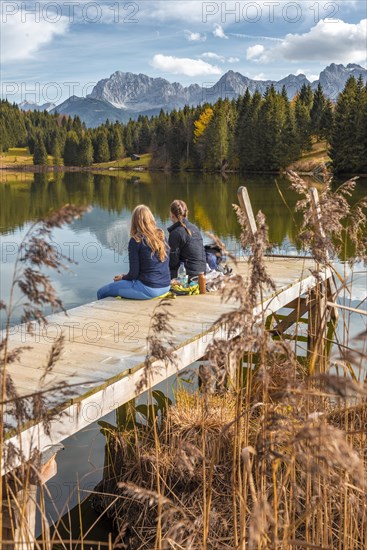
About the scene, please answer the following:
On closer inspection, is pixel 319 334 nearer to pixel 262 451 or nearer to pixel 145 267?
pixel 262 451

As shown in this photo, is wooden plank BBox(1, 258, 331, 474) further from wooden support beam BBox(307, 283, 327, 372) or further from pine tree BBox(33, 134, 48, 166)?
pine tree BBox(33, 134, 48, 166)

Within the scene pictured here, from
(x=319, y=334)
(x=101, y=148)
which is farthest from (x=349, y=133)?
(x=101, y=148)

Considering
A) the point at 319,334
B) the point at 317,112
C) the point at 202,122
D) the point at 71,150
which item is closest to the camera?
the point at 319,334

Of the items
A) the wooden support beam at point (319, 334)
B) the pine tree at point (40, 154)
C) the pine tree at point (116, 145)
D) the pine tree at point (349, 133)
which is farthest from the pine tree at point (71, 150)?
the wooden support beam at point (319, 334)

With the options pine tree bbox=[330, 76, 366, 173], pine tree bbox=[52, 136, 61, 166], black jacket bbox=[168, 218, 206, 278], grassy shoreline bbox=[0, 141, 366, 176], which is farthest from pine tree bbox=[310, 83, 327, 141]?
black jacket bbox=[168, 218, 206, 278]

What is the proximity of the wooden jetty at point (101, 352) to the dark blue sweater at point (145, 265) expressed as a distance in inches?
10.8

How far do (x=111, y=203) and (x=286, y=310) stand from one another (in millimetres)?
24932

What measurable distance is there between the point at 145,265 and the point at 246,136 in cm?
6206

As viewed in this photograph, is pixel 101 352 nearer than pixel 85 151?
Yes

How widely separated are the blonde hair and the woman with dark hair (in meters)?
0.91

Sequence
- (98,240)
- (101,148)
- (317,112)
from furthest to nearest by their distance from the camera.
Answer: (101,148)
(317,112)
(98,240)

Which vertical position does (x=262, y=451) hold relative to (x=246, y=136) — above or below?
below

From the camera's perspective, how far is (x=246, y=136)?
2623 inches

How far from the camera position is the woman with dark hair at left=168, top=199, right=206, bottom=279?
7992 millimetres
